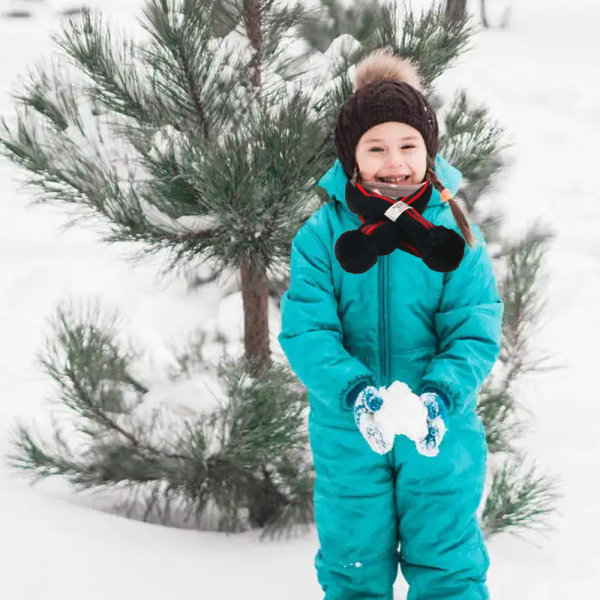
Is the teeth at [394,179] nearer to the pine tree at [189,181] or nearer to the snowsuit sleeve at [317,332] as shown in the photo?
the snowsuit sleeve at [317,332]

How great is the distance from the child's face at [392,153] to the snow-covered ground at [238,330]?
0.84 meters

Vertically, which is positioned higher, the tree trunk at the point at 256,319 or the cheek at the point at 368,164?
the cheek at the point at 368,164

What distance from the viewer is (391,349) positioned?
57.1 inches

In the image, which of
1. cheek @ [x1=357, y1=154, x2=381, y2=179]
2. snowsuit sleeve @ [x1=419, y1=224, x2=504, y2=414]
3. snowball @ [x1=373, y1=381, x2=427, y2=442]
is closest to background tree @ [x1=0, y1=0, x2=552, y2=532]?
cheek @ [x1=357, y1=154, x2=381, y2=179]

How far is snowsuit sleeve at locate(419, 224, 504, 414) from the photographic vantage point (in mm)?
1366

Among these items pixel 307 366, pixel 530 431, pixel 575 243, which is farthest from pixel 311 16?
pixel 575 243

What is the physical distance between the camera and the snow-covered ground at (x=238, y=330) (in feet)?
6.38

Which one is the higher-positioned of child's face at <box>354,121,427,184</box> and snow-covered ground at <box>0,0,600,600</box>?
child's face at <box>354,121,427,184</box>

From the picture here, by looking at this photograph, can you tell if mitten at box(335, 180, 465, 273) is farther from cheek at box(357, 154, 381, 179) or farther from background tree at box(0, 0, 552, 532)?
background tree at box(0, 0, 552, 532)

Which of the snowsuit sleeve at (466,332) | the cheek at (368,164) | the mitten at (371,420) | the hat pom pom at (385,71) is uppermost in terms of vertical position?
the hat pom pom at (385,71)

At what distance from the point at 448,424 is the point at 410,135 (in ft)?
1.95

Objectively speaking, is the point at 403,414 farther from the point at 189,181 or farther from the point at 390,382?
the point at 189,181

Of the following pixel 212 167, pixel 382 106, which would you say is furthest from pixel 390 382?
pixel 212 167

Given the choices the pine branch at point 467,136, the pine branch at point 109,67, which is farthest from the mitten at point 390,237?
the pine branch at point 109,67
